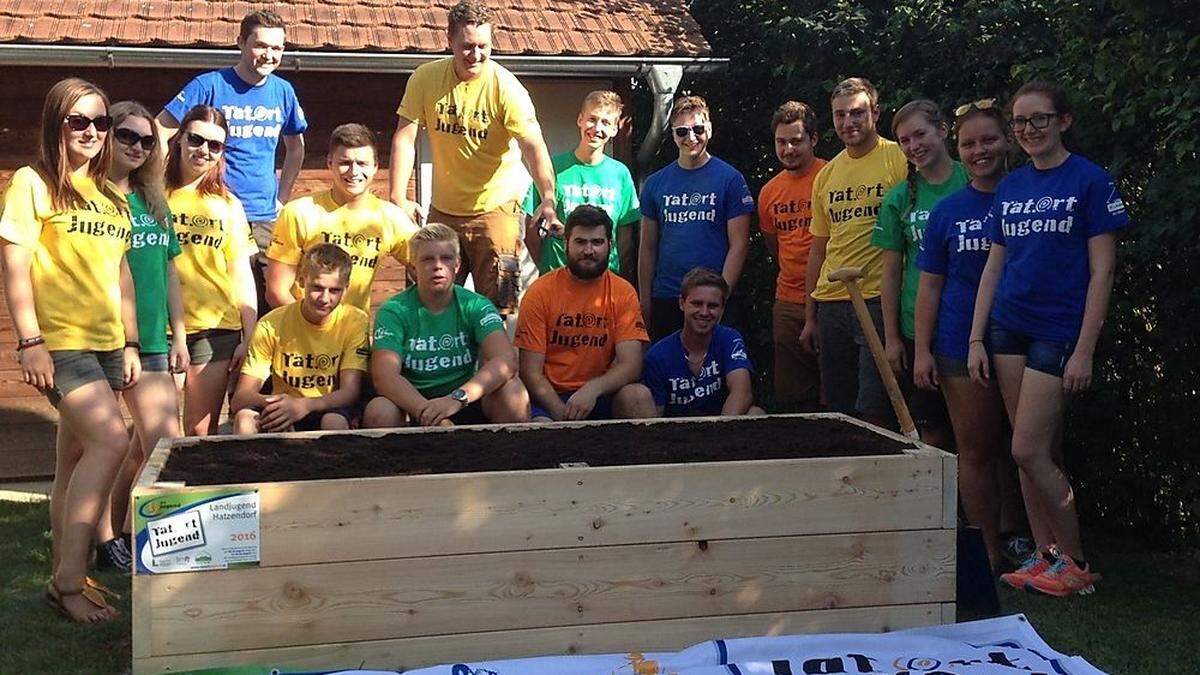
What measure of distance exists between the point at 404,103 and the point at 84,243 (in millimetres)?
2016

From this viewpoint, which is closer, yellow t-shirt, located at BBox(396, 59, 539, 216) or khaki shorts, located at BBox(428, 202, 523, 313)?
yellow t-shirt, located at BBox(396, 59, 539, 216)

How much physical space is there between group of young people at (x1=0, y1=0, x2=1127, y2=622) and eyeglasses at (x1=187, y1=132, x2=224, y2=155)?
1 cm

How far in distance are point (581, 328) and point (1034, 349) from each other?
6.46 feet

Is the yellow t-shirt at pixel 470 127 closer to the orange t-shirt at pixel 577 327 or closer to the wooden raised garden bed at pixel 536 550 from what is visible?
the orange t-shirt at pixel 577 327

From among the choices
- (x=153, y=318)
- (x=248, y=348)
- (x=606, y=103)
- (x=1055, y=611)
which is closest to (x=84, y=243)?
(x=153, y=318)

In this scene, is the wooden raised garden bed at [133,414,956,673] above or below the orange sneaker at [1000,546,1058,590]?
above

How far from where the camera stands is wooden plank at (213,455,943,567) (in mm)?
3842

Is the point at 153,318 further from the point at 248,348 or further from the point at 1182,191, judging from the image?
the point at 1182,191

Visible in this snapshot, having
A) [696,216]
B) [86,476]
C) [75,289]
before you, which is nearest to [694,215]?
[696,216]

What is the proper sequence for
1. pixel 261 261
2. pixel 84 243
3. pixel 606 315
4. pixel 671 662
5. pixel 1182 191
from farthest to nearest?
pixel 261 261
pixel 606 315
pixel 1182 191
pixel 84 243
pixel 671 662

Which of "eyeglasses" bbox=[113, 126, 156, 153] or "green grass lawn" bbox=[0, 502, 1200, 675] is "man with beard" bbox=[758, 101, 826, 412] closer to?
"green grass lawn" bbox=[0, 502, 1200, 675]

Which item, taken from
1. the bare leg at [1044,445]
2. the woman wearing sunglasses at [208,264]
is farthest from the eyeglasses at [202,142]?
the bare leg at [1044,445]

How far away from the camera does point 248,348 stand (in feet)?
17.8

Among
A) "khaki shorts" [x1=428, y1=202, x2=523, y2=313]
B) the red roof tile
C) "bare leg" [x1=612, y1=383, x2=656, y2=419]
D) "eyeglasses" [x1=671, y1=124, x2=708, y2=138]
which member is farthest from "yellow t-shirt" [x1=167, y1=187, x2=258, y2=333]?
the red roof tile
